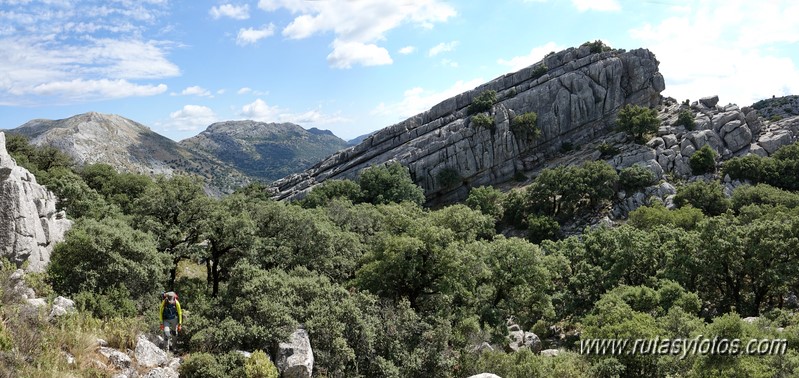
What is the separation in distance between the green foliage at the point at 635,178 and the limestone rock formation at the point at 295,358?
66.7 meters

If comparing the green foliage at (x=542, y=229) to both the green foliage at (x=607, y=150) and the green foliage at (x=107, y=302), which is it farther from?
the green foliage at (x=107, y=302)

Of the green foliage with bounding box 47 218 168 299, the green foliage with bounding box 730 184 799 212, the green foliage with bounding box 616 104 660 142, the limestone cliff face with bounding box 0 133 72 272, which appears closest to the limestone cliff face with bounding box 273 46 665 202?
the green foliage with bounding box 616 104 660 142

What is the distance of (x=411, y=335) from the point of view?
24188 millimetres

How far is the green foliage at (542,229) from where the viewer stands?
65.0 metres

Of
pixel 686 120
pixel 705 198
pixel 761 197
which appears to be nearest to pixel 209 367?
pixel 705 198

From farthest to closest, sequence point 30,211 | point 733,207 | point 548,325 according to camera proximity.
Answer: point 733,207, point 548,325, point 30,211

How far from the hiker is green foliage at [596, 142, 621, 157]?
83059mm

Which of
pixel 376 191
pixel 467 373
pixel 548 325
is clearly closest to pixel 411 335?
pixel 467 373

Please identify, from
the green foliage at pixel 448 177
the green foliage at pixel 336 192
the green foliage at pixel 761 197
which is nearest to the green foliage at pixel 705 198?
the green foliage at pixel 761 197

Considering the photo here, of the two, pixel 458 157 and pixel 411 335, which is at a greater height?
pixel 458 157

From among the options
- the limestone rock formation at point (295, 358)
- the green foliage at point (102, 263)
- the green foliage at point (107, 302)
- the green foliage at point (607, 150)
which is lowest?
the limestone rock formation at point (295, 358)

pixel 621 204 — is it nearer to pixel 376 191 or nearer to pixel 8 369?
pixel 376 191

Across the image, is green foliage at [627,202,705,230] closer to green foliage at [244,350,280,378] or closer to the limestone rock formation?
the limestone rock formation

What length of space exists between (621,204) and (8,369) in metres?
73.7
